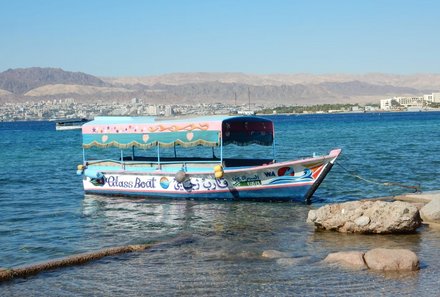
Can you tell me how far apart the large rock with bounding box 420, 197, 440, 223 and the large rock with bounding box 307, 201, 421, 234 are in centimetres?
→ 82

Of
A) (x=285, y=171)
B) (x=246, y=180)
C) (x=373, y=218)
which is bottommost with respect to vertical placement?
(x=373, y=218)

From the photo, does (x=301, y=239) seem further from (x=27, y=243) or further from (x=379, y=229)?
(x=27, y=243)

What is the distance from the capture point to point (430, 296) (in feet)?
37.1

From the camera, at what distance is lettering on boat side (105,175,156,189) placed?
25.9m

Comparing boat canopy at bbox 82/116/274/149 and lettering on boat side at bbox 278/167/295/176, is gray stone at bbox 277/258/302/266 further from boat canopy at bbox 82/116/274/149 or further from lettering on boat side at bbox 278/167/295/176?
boat canopy at bbox 82/116/274/149

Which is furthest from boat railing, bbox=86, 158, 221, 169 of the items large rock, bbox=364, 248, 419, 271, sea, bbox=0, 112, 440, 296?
large rock, bbox=364, 248, 419, 271

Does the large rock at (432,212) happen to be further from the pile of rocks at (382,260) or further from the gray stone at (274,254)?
the gray stone at (274,254)

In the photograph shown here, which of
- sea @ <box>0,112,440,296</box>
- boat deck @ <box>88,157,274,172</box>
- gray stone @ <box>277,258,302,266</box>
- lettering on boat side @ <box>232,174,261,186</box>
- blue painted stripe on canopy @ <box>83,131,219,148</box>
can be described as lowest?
sea @ <box>0,112,440,296</box>

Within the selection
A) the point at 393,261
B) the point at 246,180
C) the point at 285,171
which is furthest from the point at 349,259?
the point at 246,180

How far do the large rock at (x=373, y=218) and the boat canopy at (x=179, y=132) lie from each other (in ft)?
24.0

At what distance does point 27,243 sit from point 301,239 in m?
7.40

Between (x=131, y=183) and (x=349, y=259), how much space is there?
14.4 m

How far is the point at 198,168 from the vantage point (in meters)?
24.8

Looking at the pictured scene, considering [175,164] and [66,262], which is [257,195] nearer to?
[175,164]
